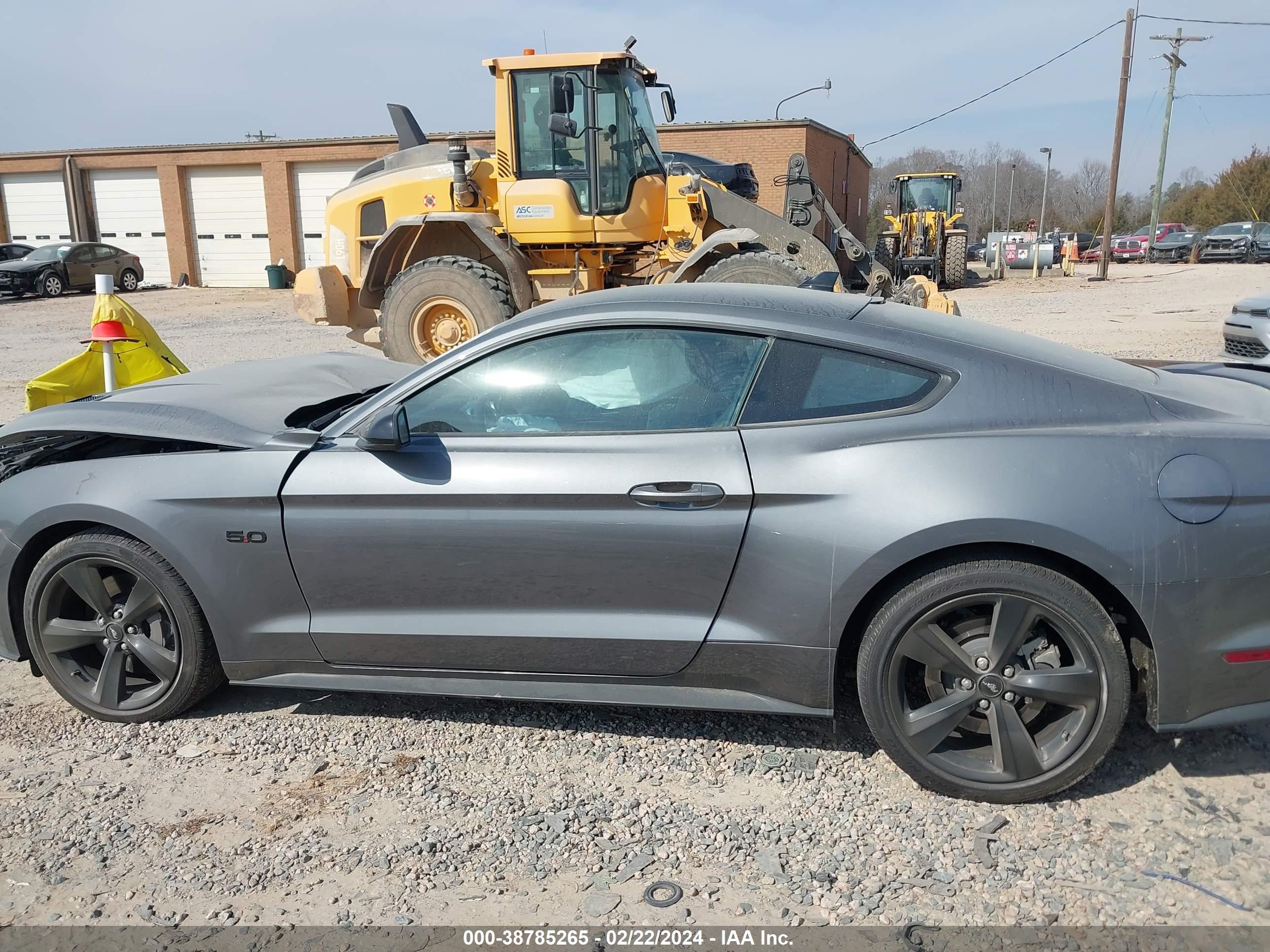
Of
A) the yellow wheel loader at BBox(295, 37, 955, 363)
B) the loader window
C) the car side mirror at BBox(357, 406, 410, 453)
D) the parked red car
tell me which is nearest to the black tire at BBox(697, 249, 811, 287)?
the yellow wheel loader at BBox(295, 37, 955, 363)

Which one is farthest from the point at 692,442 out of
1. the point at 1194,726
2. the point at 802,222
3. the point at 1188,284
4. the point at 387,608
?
the point at 1188,284

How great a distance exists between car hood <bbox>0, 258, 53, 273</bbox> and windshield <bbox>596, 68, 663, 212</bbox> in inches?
872

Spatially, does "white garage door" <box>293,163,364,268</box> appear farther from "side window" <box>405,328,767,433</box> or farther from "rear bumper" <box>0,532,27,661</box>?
"side window" <box>405,328,767,433</box>

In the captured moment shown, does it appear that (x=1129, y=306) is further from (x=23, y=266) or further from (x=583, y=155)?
(x=23, y=266)

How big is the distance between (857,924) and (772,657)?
0.79 m

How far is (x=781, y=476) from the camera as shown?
2906 millimetres

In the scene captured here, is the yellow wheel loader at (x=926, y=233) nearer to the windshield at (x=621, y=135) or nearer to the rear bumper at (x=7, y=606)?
the windshield at (x=621, y=135)

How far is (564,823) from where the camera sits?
2949 millimetres

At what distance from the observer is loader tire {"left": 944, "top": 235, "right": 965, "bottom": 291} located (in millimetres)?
25609

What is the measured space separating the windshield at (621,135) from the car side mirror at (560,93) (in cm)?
59

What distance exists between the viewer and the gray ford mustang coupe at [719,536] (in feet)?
9.06

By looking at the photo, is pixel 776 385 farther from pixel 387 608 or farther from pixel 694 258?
pixel 694 258

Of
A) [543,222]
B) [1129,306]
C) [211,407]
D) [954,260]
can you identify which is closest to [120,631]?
[211,407]

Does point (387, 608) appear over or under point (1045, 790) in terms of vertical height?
over
